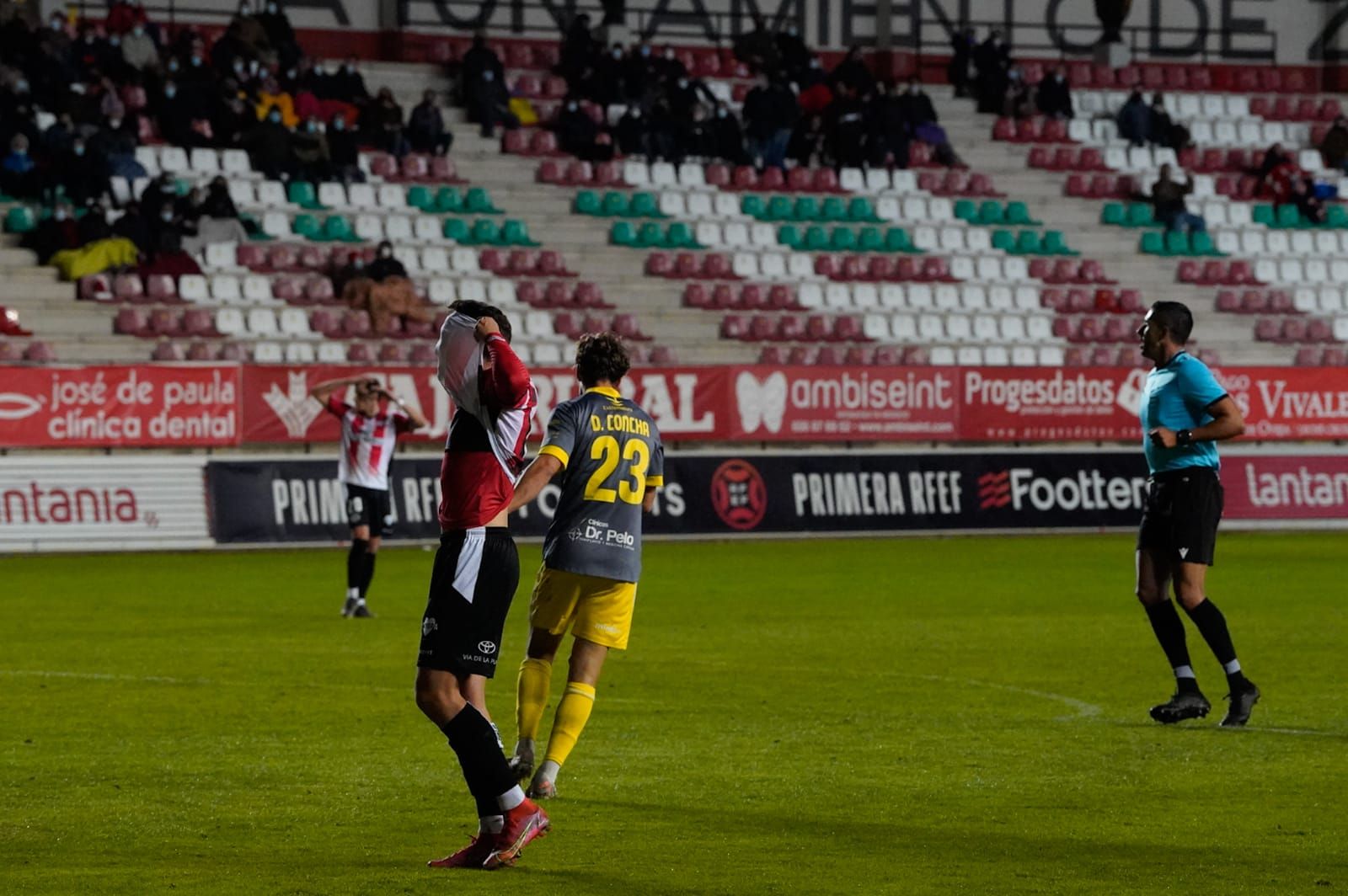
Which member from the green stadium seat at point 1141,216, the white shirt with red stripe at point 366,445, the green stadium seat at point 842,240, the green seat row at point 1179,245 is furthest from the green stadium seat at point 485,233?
the white shirt with red stripe at point 366,445

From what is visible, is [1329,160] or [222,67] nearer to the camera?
[222,67]

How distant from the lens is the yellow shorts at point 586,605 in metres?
9.22

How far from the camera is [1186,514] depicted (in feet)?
37.7

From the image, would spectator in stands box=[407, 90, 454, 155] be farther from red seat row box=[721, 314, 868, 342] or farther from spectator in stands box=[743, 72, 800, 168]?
red seat row box=[721, 314, 868, 342]

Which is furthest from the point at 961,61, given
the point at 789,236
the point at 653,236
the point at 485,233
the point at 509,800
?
the point at 509,800

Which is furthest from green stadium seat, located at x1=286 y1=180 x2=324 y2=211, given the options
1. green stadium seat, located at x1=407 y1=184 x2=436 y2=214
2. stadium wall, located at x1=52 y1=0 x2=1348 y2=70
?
stadium wall, located at x1=52 y1=0 x2=1348 y2=70

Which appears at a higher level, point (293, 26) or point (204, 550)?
point (293, 26)

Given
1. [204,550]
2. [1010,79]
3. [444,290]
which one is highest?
[1010,79]

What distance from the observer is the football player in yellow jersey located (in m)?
9.06

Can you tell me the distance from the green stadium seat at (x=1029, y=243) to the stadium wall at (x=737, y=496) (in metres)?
8.37

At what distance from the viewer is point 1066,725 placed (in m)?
11.6

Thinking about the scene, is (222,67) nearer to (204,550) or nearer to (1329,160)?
(204,550)

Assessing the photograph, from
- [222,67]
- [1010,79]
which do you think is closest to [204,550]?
[222,67]

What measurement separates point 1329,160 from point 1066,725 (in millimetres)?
34963
